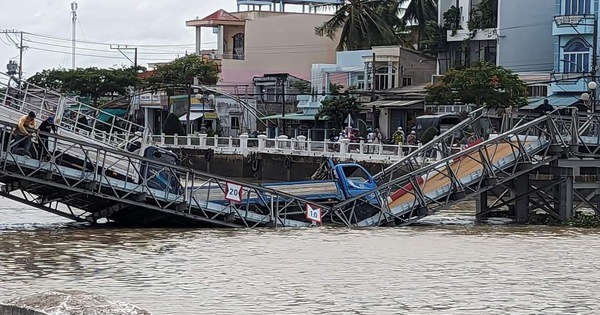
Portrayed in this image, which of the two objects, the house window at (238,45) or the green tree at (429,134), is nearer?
the green tree at (429,134)

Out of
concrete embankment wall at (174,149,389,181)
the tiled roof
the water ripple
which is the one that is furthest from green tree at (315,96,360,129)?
the water ripple

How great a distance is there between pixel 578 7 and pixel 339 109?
618 inches

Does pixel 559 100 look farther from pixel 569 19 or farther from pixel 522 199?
pixel 522 199

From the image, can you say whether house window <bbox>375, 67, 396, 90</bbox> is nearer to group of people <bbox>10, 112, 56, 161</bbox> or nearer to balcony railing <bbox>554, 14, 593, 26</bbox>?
balcony railing <bbox>554, 14, 593, 26</bbox>

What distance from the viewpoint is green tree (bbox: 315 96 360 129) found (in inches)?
2694

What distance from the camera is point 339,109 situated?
68.8m

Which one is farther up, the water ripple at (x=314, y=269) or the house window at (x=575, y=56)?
the house window at (x=575, y=56)

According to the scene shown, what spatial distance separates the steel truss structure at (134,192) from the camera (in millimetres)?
25156

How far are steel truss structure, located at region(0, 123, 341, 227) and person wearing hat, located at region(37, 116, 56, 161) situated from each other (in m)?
0.05

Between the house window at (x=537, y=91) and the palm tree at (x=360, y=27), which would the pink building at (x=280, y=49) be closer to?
the palm tree at (x=360, y=27)


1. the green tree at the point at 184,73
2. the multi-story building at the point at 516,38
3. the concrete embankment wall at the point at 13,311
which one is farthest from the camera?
the green tree at the point at 184,73

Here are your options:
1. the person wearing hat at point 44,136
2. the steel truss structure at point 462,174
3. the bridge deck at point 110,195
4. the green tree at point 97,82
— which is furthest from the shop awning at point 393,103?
the person wearing hat at point 44,136

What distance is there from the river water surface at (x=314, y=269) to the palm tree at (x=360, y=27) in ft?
168

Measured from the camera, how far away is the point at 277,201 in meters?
27.7
